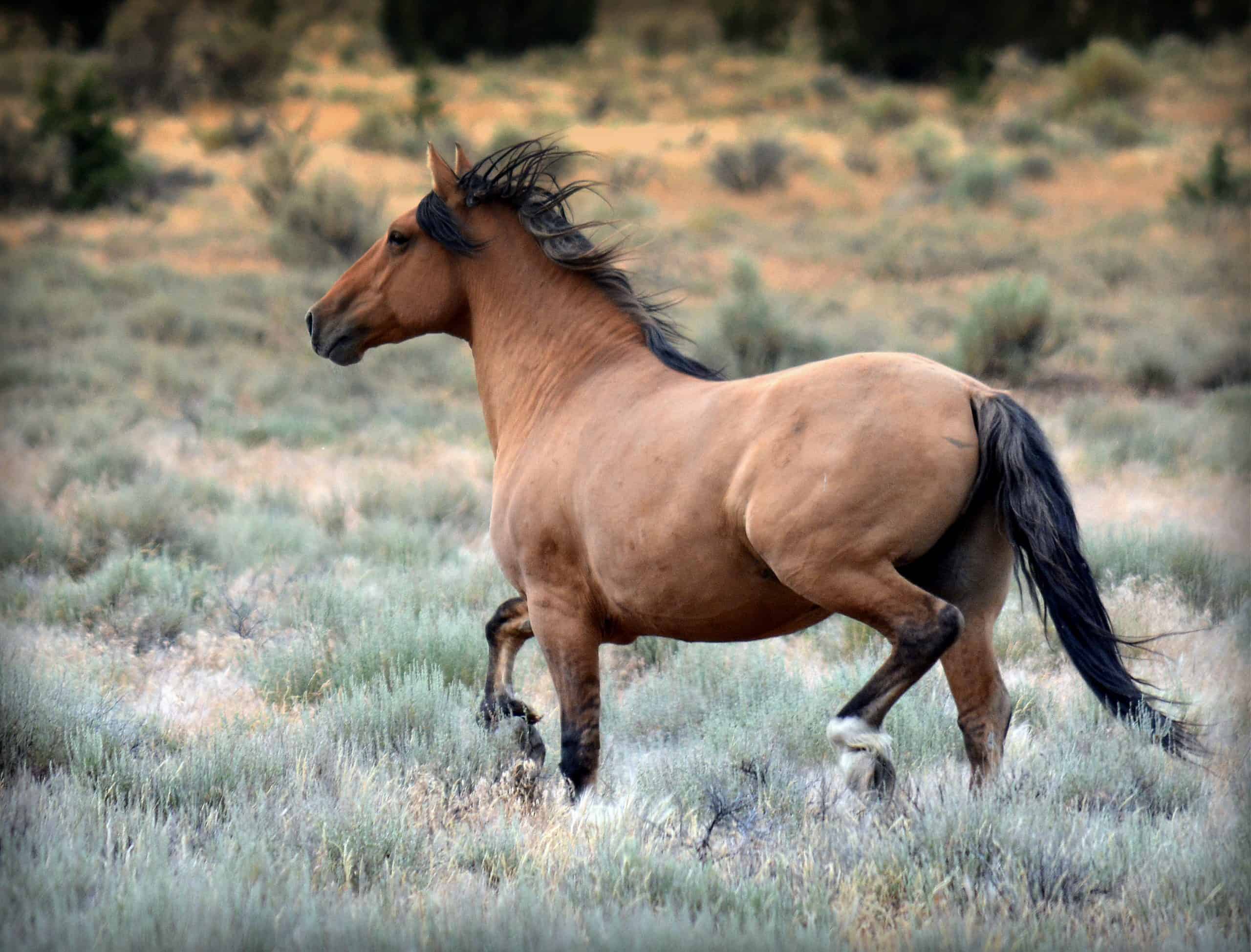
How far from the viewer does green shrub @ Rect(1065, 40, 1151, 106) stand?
36.5 m

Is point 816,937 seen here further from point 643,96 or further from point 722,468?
point 643,96

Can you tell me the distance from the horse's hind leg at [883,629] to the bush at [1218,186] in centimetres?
2208

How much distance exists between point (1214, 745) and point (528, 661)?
9.95ft

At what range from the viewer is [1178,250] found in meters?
21.4

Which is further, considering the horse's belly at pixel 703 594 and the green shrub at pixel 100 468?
the green shrub at pixel 100 468

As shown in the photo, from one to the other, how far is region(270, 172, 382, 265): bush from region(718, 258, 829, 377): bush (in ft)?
28.4

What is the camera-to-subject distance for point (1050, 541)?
3439 mm

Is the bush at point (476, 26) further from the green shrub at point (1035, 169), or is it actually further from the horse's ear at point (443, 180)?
the horse's ear at point (443, 180)

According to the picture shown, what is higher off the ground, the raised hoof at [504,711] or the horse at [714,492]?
the horse at [714,492]

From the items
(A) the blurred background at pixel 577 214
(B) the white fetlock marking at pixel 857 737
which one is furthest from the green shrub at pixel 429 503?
(B) the white fetlock marking at pixel 857 737

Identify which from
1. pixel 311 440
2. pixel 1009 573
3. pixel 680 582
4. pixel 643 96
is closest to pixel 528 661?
pixel 680 582

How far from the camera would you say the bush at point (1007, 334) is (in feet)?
45.9

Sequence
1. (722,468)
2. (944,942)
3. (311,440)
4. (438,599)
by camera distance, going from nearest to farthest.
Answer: (944,942) → (722,468) → (438,599) → (311,440)

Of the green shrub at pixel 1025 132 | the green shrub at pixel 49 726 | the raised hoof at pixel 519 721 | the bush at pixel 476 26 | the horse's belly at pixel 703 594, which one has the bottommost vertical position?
the raised hoof at pixel 519 721
